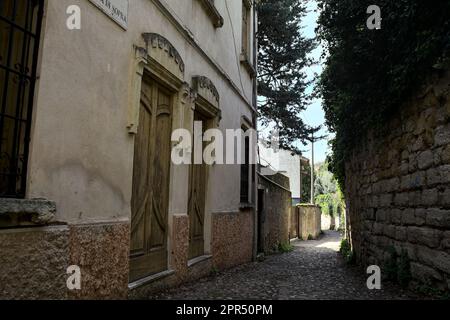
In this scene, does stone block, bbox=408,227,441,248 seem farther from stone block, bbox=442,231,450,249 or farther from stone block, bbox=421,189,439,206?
stone block, bbox=421,189,439,206

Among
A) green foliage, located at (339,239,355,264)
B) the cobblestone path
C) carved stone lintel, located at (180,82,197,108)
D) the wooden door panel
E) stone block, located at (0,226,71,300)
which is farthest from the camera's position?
green foliage, located at (339,239,355,264)

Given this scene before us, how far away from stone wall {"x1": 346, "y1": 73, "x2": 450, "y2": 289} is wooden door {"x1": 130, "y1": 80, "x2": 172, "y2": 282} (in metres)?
3.13

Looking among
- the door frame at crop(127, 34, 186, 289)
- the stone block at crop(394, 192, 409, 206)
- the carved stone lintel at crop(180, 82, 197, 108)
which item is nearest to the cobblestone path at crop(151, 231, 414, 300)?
the door frame at crop(127, 34, 186, 289)

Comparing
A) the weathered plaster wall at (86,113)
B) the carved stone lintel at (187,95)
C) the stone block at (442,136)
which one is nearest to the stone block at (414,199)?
the stone block at (442,136)

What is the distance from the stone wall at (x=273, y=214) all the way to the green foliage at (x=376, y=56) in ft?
14.6

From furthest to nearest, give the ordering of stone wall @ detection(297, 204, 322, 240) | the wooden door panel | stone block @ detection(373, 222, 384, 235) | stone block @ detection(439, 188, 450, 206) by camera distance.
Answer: stone wall @ detection(297, 204, 322, 240) < stone block @ detection(373, 222, 384, 235) < the wooden door panel < stone block @ detection(439, 188, 450, 206)

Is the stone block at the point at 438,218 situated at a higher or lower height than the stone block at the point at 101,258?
higher

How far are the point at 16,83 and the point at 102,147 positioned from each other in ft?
3.17

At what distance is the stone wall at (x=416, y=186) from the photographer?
4.09 metres

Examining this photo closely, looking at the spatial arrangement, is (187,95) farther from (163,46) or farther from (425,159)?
(425,159)

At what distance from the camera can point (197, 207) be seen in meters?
6.25

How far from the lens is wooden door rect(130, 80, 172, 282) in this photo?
4383 millimetres

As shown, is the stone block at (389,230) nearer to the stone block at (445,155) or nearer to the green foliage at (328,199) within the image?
the stone block at (445,155)
